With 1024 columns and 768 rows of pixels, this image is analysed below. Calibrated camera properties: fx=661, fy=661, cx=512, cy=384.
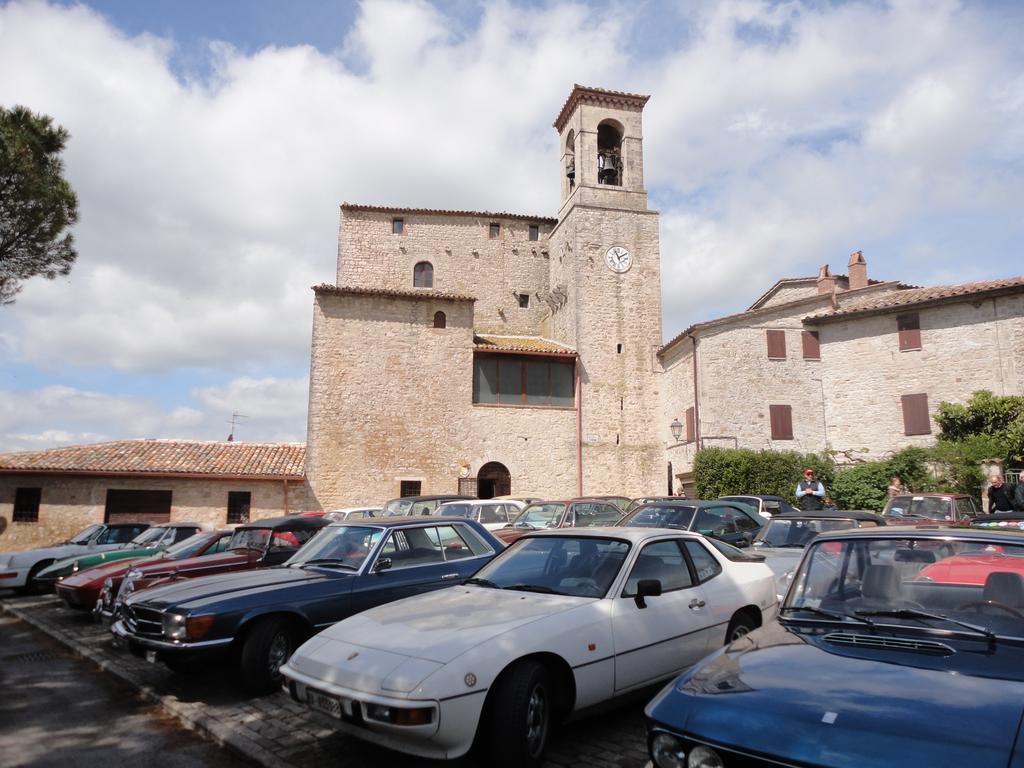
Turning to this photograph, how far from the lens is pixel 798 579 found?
388 cm

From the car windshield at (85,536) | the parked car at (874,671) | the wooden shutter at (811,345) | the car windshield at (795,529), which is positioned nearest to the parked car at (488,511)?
the car windshield at (795,529)

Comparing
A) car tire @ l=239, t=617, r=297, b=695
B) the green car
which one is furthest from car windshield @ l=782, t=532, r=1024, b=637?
the green car

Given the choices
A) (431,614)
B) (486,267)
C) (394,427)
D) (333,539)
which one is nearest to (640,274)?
(486,267)

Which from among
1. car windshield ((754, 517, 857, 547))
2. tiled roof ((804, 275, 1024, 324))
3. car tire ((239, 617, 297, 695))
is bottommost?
car tire ((239, 617, 297, 695))

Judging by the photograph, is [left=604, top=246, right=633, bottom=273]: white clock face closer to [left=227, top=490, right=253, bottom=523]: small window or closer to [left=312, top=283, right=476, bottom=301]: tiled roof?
[left=312, top=283, right=476, bottom=301]: tiled roof

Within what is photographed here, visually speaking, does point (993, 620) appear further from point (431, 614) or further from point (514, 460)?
point (514, 460)

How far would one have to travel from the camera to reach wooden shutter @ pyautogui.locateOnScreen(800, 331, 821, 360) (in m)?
25.1

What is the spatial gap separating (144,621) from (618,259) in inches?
934

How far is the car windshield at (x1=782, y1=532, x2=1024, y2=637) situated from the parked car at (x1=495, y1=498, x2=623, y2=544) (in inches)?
345

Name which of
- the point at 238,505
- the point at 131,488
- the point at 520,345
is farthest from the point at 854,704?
the point at 520,345

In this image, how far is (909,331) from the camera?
76.2 ft

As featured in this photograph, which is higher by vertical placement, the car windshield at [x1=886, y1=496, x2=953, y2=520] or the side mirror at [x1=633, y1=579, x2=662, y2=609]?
the car windshield at [x1=886, y1=496, x2=953, y2=520]

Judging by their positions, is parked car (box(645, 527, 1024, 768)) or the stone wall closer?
parked car (box(645, 527, 1024, 768))

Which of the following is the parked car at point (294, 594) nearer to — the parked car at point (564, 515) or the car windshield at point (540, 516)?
the parked car at point (564, 515)
